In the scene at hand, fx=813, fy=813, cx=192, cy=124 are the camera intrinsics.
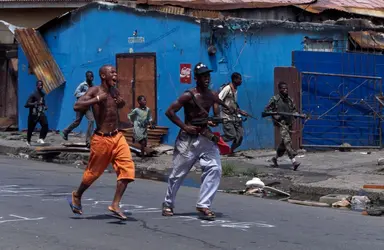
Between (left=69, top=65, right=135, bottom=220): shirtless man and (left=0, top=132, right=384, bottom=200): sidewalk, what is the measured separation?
14.3ft

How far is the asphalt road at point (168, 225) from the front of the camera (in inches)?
299

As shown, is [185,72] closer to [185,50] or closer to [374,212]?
[185,50]

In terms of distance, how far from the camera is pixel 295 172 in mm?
14570

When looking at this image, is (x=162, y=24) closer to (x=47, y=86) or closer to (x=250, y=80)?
(x=250, y=80)

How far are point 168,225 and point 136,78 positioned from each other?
11.4 metres

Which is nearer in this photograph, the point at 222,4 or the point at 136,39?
the point at 136,39

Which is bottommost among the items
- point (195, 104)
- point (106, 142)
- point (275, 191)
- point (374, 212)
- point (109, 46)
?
point (275, 191)

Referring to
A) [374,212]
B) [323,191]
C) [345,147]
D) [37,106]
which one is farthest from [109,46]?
[374,212]

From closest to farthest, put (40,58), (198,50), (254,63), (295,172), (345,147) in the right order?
(295,172) → (345,147) → (198,50) → (254,63) → (40,58)

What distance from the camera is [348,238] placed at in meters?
8.12

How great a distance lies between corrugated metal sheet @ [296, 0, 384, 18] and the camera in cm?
2161

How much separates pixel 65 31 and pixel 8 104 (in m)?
3.86

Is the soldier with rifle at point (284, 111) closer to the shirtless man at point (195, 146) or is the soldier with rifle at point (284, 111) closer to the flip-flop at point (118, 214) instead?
the shirtless man at point (195, 146)

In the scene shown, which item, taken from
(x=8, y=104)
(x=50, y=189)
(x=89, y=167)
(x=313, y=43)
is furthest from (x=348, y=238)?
(x=8, y=104)
